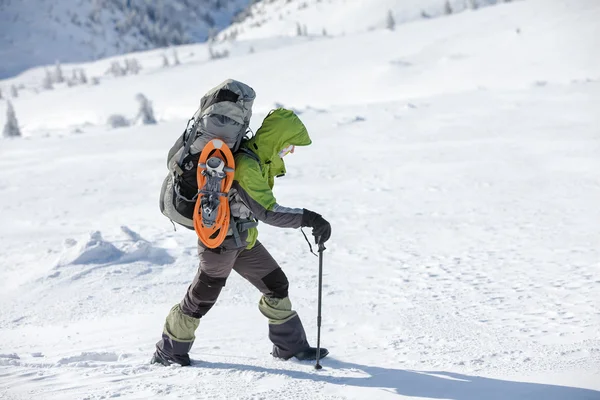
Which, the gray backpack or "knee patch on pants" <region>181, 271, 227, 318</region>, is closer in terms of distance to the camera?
the gray backpack

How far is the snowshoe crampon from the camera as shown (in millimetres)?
3113

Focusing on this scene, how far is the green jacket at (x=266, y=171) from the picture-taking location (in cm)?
314

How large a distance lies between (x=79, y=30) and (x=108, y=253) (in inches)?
3699

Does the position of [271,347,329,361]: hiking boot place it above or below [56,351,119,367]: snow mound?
below

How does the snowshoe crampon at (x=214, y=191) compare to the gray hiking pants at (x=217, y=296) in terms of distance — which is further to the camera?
the gray hiking pants at (x=217, y=296)

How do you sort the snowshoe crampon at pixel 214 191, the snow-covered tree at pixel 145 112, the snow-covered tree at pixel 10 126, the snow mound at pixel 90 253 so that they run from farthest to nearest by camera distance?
1. the snow-covered tree at pixel 10 126
2. the snow-covered tree at pixel 145 112
3. the snow mound at pixel 90 253
4. the snowshoe crampon at pixel 214 191

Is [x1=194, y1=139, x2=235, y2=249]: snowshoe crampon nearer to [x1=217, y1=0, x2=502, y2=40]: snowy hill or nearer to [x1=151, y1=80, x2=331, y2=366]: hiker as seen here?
[x1=151, y1=80, x2=331, y2=366]: hiker

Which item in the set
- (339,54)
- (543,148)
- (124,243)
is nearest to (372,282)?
(124,243)

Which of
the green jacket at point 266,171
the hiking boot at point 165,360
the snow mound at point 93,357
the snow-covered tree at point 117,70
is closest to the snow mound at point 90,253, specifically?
the snow mound at point 93,357

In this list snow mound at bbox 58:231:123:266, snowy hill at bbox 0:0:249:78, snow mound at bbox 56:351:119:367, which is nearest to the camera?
snow mound at bbox 56:351:119:367

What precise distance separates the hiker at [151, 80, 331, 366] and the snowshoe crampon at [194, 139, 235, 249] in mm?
80

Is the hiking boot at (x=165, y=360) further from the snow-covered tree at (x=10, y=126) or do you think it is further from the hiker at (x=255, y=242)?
the snow-covered tree at (x=10, y=126)

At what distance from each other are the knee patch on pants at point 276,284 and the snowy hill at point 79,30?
76.9 metres

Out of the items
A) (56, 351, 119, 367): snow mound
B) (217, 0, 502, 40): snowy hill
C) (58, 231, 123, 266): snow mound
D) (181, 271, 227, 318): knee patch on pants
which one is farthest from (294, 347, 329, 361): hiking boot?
(217, 0, 502, 40): snowy hill
